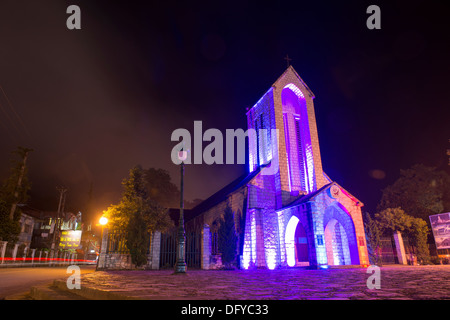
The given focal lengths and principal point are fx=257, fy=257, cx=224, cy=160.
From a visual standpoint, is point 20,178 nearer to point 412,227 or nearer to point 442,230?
point 412,227

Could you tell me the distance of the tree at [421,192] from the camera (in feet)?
99.5

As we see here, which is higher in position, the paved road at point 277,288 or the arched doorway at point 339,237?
the arched doorway at point 339,237

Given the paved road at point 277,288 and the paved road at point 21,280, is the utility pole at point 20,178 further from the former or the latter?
the paved road at point 277,288

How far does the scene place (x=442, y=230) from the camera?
72.2 ft

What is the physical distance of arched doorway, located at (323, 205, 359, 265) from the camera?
18375mm

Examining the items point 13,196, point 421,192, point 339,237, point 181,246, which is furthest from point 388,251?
point 13,196

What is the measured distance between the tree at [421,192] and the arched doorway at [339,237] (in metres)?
16.6

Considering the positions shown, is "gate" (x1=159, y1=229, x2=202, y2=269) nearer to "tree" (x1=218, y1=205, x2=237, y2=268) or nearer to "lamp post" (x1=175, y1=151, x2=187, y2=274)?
"tree" (x1=218, y1=205, x2=237, y2=268)

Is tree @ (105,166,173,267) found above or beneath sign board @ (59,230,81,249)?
above

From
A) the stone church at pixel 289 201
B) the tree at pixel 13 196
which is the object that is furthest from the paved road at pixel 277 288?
the tree at pixel 13 196

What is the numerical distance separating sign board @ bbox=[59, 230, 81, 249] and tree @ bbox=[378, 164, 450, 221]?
3914cm

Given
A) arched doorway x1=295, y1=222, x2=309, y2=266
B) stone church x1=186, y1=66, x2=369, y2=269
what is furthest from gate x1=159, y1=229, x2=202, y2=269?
arched doorway x1=295, y1=222, x2=309, y2=266
